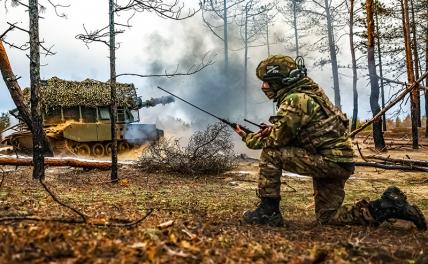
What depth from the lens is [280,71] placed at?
193 inches

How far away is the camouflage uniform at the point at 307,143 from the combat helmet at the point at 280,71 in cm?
8

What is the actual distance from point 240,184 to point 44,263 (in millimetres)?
7687

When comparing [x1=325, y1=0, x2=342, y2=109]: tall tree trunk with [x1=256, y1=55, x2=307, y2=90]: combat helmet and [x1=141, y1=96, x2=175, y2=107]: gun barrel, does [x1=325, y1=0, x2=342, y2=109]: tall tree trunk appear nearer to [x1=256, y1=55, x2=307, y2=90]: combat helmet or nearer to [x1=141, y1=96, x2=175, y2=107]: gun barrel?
[x1=141, y1=96, x2=175, y2=107]: gun barrel

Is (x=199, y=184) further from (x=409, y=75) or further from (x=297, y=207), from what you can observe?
(x=409, y=75)

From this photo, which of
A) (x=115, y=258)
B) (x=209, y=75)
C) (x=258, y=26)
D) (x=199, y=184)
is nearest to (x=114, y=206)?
(x=115, y=258)

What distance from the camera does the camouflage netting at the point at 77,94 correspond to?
19.6 metres

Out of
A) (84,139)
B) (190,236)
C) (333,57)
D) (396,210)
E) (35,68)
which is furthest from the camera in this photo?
(333,57)

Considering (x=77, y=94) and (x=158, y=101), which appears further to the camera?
(x=158, y=101)

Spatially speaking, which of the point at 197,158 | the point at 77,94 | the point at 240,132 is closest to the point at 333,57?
the point at 77,94

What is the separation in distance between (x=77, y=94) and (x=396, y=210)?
691 inches

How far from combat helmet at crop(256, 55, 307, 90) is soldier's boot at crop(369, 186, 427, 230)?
59.7 inches

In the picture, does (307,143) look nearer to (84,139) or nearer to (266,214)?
(266,214)

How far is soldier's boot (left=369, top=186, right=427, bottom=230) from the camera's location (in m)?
4.64

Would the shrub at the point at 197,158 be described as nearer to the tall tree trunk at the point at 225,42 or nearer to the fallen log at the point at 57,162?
the fallen log at the point at 57,162
